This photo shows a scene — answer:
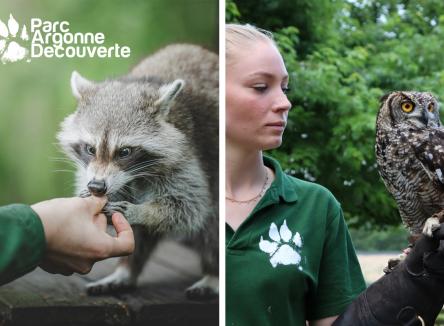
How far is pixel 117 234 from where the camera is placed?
1424 mm

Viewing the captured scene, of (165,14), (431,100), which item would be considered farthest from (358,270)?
(165,14)

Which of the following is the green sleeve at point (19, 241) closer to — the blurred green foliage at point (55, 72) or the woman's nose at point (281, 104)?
the blurred green foliage at point (55, 72)

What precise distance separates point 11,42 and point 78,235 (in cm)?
44

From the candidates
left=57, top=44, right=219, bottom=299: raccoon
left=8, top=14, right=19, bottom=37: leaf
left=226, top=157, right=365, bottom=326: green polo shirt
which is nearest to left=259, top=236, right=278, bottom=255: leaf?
left=226, top=157, right=365, bottom=326: green polo shirt

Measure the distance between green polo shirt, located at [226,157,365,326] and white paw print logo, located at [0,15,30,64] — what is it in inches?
23.5

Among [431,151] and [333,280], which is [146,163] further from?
[431,151]

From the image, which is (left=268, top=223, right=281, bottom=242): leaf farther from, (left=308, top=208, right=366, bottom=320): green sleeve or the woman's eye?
the woman's eye

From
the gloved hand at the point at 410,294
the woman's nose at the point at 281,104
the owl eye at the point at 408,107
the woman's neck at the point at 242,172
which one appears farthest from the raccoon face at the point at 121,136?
the owl eye at the point at 408,107

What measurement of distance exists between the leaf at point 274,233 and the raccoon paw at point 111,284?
0.33m

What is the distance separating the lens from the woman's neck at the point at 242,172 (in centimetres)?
150

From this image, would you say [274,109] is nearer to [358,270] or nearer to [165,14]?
[165,14]

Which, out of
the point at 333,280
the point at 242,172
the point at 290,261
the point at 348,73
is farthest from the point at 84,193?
the point at 348,73

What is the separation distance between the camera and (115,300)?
143 centimetres

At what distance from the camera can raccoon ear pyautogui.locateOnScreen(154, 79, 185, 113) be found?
1.49 meters
